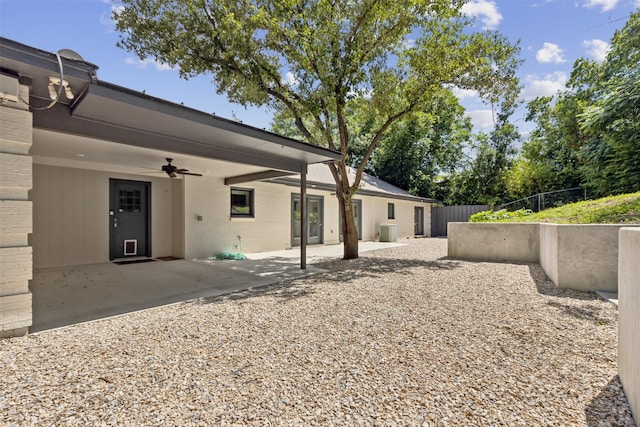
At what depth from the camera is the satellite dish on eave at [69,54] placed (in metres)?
3.04

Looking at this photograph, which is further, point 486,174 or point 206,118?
point 486,174

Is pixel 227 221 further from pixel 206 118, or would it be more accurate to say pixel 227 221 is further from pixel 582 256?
pixel 582 256

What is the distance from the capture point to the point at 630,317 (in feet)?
6.92

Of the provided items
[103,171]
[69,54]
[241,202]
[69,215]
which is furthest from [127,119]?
[241,202]

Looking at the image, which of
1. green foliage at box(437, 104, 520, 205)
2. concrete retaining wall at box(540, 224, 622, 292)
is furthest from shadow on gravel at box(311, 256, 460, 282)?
green foliage at box(437, 104, 520, 205)

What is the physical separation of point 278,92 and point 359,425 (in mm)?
8549

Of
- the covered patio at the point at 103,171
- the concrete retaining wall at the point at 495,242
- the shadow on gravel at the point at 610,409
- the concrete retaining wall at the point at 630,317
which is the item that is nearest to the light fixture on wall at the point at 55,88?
the covered patio at the point at 103,171

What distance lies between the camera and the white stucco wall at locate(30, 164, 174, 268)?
6.97 meters

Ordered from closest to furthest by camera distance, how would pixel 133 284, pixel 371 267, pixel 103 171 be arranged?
pixel 133 284 < pixel 371 267 < pixel 103 171

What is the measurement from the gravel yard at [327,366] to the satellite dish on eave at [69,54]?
294 centimetres

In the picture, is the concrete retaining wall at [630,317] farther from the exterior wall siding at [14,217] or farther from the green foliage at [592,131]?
the green foliage at [592,131]

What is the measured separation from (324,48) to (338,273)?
573cm

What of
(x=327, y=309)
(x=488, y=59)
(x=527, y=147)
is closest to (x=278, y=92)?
(x=488, y=59)

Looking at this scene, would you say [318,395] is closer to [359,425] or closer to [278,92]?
[359,425]
